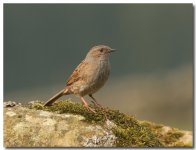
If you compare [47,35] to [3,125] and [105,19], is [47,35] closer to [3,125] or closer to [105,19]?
[105,19]

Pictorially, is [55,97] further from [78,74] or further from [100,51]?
[100,51]

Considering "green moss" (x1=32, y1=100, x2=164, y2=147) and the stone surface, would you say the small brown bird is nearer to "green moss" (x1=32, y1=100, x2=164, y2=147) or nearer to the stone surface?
"green moss" (x1=32, y1=100, x2=164, y2=147)

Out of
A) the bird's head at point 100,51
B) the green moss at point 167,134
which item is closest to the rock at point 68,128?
the bird's head at point 100,51

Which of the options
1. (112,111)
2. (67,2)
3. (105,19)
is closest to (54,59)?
(105,19)

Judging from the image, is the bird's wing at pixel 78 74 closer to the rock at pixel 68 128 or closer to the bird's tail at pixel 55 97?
the bird's tail at pixel 55 97

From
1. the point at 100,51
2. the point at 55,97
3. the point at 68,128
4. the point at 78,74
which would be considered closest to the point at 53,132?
the point at 68,128

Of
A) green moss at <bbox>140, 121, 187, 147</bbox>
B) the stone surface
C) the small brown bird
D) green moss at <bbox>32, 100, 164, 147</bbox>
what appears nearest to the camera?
the stone surface

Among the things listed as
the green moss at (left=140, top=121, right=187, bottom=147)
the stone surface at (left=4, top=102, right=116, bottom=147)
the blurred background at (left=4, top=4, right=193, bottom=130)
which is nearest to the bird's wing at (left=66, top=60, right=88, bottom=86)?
the blurred background at (left=4, top=4, right=193, bottom=130)
